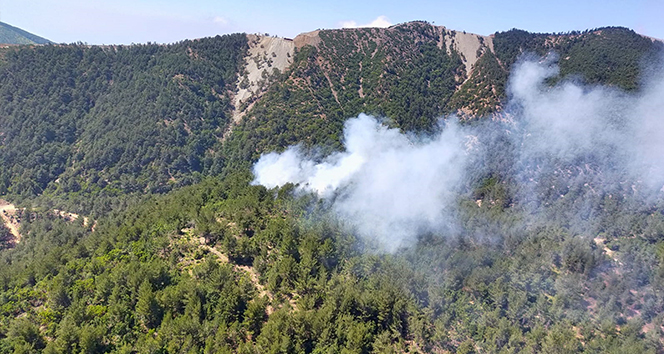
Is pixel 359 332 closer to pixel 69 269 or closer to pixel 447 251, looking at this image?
pixel 447 251

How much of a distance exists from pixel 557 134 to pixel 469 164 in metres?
31.2

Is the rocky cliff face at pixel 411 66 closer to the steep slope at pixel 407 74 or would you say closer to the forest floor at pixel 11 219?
the steep slope at pixel 407 74

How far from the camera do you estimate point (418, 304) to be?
52938mm

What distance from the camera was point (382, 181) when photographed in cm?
7681

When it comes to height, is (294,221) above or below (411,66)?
below

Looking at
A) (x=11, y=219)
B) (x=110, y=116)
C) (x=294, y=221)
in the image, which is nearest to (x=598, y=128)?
(x=294, y=221)

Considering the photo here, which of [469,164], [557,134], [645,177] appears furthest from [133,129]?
[645,177]

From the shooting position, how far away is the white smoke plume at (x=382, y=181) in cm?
6919

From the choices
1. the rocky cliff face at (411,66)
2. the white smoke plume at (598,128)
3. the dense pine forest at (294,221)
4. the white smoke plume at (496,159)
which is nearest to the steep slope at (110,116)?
the dense pine forest at (294,221)

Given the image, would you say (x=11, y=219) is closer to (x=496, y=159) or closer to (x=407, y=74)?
(x=496, y=159)

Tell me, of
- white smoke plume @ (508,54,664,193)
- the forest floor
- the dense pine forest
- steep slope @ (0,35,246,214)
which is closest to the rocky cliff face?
the dense pine forest

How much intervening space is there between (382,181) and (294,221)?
75.4 feet

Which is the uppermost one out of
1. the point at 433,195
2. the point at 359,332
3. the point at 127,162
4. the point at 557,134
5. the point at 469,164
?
the point at 557,134

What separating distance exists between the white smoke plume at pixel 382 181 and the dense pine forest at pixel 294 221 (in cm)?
371
